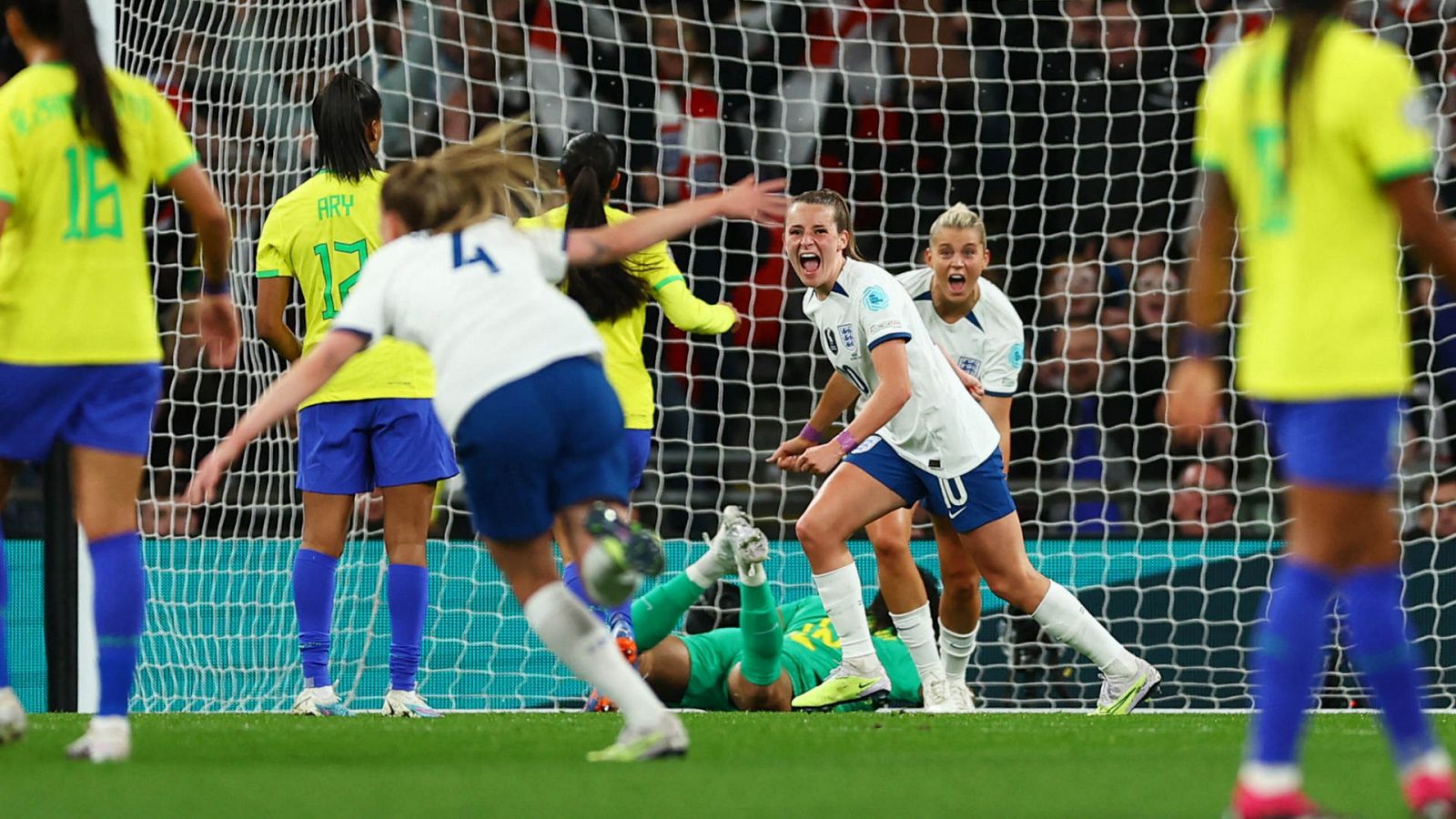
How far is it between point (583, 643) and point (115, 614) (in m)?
0.97

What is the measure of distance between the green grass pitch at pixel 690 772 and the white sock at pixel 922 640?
45.6 inches

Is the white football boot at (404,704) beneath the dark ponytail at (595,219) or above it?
beneath

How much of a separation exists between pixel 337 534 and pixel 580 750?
1898mm

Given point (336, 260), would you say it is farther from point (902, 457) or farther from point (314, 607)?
point (902, 457)

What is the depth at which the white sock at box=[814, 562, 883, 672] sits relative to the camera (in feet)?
21.3

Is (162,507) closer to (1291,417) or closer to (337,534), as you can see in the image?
(337,534)

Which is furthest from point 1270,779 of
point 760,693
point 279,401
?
point 760,693

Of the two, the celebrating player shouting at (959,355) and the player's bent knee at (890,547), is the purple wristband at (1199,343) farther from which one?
the player's bent knee at (890,547)

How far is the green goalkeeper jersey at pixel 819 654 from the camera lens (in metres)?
7.22

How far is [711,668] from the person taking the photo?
23.5ft

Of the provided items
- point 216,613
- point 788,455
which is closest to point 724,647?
point 788,455

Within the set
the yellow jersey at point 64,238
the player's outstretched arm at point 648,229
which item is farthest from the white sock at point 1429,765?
the yellow jersey at point 64,238

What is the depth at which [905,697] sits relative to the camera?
7320 millimetres

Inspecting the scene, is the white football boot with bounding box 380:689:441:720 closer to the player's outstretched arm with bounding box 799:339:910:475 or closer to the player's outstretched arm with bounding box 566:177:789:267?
the player's outstretched arm with bounding box 799:339:910:475
